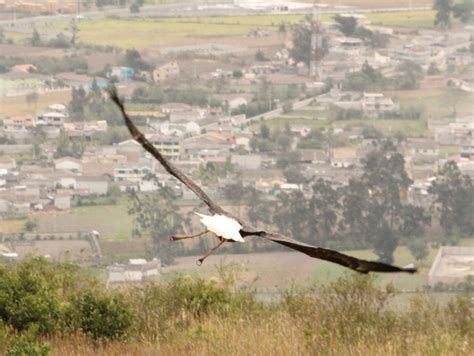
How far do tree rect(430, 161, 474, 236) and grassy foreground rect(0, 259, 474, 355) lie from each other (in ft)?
108

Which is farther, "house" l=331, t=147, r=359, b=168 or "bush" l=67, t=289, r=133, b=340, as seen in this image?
"house" l=331, t=147, r=359, b=168

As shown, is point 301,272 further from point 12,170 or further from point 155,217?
point 12,170

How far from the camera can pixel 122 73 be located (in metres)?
54.5

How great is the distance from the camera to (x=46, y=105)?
53.1 meters

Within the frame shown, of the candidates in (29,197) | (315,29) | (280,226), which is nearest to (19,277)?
(280,226)

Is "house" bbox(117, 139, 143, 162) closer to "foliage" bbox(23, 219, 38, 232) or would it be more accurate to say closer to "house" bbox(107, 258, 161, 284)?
"foliage" bbox(23, 219, 38, 232)

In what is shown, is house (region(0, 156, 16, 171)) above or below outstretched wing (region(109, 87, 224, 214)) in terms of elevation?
Result: below

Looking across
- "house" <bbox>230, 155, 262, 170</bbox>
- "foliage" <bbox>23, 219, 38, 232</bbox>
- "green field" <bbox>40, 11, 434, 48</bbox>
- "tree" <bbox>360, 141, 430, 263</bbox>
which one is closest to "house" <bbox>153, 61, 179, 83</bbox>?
"green field" <bbox>40, 11, 434, 48</bbox>

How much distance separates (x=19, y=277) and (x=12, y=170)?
37352 millimetres

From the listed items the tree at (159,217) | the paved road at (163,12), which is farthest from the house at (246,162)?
the paved road at (163,12)

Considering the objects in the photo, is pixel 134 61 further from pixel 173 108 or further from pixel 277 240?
pixel 277 240

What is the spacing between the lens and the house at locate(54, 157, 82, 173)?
46.7 m

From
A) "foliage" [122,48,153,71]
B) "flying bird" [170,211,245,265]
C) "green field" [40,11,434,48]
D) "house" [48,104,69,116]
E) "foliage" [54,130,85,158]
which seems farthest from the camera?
"green field" [40,11,434,48]

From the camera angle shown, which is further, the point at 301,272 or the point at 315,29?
the point at 315,29
